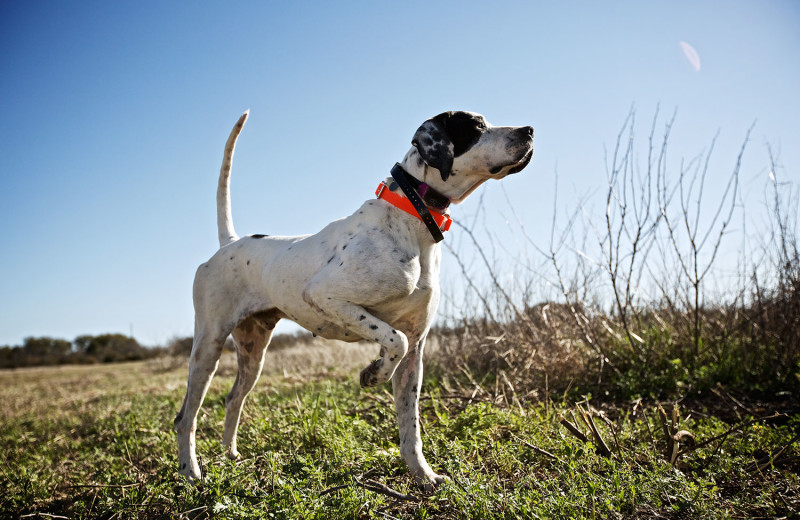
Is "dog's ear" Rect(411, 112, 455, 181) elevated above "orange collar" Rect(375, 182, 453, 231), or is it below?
above

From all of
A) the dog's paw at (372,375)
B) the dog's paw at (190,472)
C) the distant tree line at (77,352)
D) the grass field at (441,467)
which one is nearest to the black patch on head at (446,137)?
the dog's paw at (372,375)

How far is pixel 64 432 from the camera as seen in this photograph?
5.42 meters

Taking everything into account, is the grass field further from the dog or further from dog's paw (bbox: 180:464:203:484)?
the dog

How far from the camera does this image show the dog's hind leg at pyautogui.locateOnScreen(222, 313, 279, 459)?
3.77m

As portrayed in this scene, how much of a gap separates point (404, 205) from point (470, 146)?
0.50 meters

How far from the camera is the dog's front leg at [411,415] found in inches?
109

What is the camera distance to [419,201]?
111 inches

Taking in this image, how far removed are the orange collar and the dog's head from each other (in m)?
0.24

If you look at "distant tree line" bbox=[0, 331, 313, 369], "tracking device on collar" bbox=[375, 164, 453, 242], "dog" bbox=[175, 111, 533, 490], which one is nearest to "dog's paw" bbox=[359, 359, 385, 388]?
"dog" bbox=[175, 111, 533, 490]

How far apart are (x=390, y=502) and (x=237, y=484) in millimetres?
770

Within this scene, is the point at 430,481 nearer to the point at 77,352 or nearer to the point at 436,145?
the point at 436,145

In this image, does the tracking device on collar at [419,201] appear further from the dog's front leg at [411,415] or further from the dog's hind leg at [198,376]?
the dog's hind leg at [198,376]

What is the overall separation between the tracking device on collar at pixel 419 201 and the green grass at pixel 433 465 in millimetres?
1301

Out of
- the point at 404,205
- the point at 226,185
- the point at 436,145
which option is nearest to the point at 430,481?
the point at 404,205
